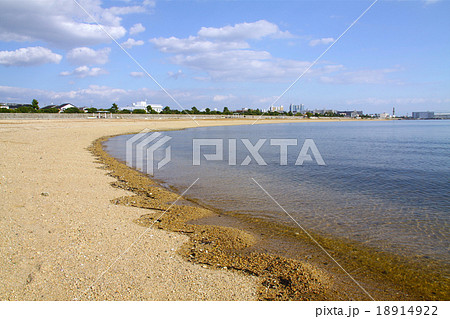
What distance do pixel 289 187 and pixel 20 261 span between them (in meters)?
9.60

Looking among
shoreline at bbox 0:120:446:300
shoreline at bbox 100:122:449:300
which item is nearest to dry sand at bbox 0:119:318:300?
shoreline at bbox 0:120:446:300

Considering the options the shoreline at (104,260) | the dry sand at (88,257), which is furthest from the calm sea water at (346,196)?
the dry sand at (88,257)

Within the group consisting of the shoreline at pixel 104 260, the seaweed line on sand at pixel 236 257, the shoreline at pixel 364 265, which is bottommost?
the shoreline at pixel 364 265

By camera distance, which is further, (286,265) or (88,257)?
(286,265)

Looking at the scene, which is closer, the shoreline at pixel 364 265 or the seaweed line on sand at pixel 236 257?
the seaweed line on sand at pixel 236 257

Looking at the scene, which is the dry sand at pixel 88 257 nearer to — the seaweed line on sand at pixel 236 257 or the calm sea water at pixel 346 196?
the seaweed line on sand at pixel 236 257

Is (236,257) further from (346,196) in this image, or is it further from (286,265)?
(346,196)

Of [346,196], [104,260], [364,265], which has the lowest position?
[364,265]

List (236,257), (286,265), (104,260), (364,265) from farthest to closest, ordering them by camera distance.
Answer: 1. (364,265)
2. (236,257)
3. (286,265)
4. (104,260)

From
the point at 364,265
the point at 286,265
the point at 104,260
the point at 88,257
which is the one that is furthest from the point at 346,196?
the point at 88,257

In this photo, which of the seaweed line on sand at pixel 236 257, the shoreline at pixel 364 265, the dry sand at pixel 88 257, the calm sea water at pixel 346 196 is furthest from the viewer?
the calm sea water at pixel 346 196

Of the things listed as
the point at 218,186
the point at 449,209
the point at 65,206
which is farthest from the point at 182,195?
the point at 449,209

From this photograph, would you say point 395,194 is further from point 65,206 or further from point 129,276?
point 65,206

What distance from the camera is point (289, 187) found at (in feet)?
40.1
